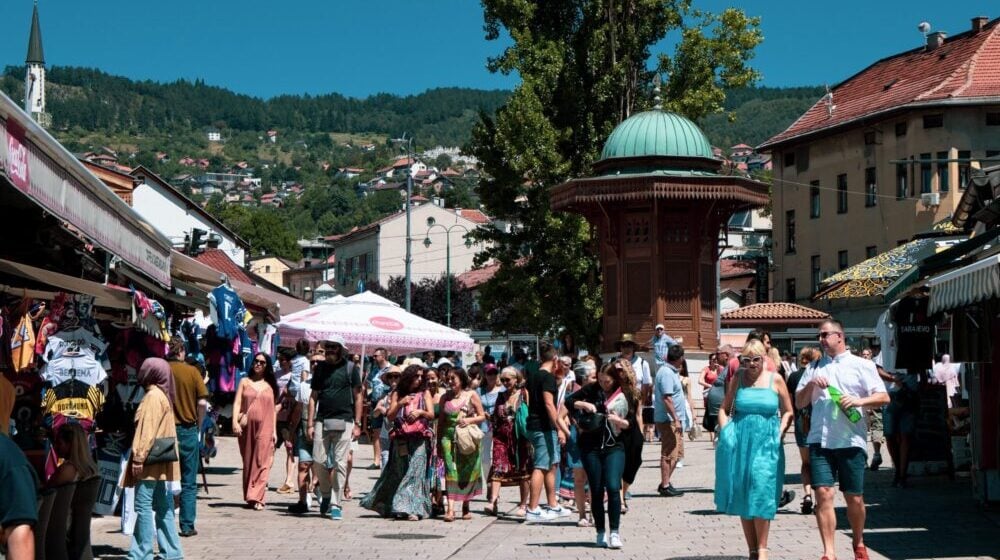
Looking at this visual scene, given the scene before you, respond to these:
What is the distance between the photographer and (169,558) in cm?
1255

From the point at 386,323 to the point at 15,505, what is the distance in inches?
742

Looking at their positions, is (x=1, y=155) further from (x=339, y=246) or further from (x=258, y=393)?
(x=339, y=246)

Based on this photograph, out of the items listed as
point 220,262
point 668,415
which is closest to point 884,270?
point 668,415

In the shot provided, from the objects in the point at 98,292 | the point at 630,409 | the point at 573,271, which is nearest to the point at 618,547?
the point at 630,409

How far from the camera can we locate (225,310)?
16750mm

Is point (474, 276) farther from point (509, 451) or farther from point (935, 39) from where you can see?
point (509, 451)

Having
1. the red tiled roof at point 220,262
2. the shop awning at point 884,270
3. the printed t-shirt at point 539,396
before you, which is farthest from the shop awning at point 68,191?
the red tiled roof at point 220,262

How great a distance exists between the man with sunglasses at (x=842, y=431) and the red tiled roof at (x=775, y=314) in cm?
3570

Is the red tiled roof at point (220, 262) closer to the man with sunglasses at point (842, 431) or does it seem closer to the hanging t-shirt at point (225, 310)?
the hanging t-shirt at point (225, 310)

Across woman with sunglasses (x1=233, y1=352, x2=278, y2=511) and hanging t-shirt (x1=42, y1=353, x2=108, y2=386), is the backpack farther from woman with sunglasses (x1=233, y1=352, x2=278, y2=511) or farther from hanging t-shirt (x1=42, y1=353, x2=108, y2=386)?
hanging t-shirt (x1=42, y1=353, x2=108, y2=386)

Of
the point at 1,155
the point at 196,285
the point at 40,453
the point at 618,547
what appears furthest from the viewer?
the point at 196,285

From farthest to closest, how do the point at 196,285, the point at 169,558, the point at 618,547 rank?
the point at 196,285, the point at 618,547, the point at 169,558

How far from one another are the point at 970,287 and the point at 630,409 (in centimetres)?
365

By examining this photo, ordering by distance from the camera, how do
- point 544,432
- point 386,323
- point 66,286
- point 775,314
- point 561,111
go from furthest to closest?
point 775,314 → point 561,111 → point 386,323 → point 544,432 → point 66,286
